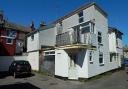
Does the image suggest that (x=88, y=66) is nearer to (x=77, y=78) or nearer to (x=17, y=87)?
(x=77, y=78)

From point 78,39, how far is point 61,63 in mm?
3515

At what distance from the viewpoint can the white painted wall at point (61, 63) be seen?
17.4 m

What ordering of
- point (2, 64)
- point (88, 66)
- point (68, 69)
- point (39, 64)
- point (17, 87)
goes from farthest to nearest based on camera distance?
point (2, 64)
point (39, 64)
point (68, 69)
point (88, 66)
point (17, 87)

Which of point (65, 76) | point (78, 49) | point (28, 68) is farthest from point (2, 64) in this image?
point (78, 49)

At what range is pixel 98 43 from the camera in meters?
18.8

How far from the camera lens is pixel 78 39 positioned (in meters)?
16.4

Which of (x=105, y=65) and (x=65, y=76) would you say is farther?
(x=105, y=65)

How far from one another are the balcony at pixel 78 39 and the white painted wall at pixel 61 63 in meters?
1.01

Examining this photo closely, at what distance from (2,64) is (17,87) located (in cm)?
1247

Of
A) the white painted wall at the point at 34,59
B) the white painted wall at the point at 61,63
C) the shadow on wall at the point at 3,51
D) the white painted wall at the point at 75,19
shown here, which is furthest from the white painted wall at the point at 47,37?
the shadow on wall at the point at 3,51

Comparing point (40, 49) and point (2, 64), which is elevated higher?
point (40, 49)

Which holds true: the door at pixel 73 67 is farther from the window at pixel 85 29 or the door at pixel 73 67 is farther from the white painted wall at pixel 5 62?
the white painted wall at pixel 5 62

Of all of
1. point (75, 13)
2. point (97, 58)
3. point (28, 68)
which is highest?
point (75, 13)

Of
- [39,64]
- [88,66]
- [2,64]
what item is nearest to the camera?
[88,66]
